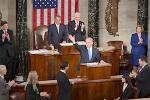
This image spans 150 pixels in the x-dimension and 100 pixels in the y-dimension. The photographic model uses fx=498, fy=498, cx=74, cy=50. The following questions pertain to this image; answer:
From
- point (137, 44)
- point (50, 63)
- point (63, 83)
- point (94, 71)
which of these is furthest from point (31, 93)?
point (137, 44)

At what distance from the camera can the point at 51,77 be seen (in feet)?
47.2

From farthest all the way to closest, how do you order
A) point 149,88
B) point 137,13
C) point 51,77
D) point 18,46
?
point 137,13, point 18,46, point 51,77, point 149,88

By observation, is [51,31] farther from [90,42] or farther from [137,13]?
[137,13]

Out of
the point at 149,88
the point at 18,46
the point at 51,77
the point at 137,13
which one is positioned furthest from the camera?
the point at 137,13

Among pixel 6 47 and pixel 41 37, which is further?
pixel 41 37

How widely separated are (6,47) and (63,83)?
11.2 feet

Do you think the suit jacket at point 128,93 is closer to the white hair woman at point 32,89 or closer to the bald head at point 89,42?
the bald head at point 89,42

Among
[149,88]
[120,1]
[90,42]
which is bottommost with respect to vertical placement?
[149,88]

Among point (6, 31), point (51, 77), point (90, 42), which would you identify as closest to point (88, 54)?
point (90, 42)

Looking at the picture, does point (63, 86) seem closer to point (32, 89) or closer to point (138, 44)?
point (32, 89)

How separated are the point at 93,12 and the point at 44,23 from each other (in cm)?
170

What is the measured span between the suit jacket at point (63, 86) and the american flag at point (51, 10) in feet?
15.9

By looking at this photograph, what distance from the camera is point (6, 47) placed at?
14773mm

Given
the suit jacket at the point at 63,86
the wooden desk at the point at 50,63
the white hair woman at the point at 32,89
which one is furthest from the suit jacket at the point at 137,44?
the white hair woman at the point at 32,89
